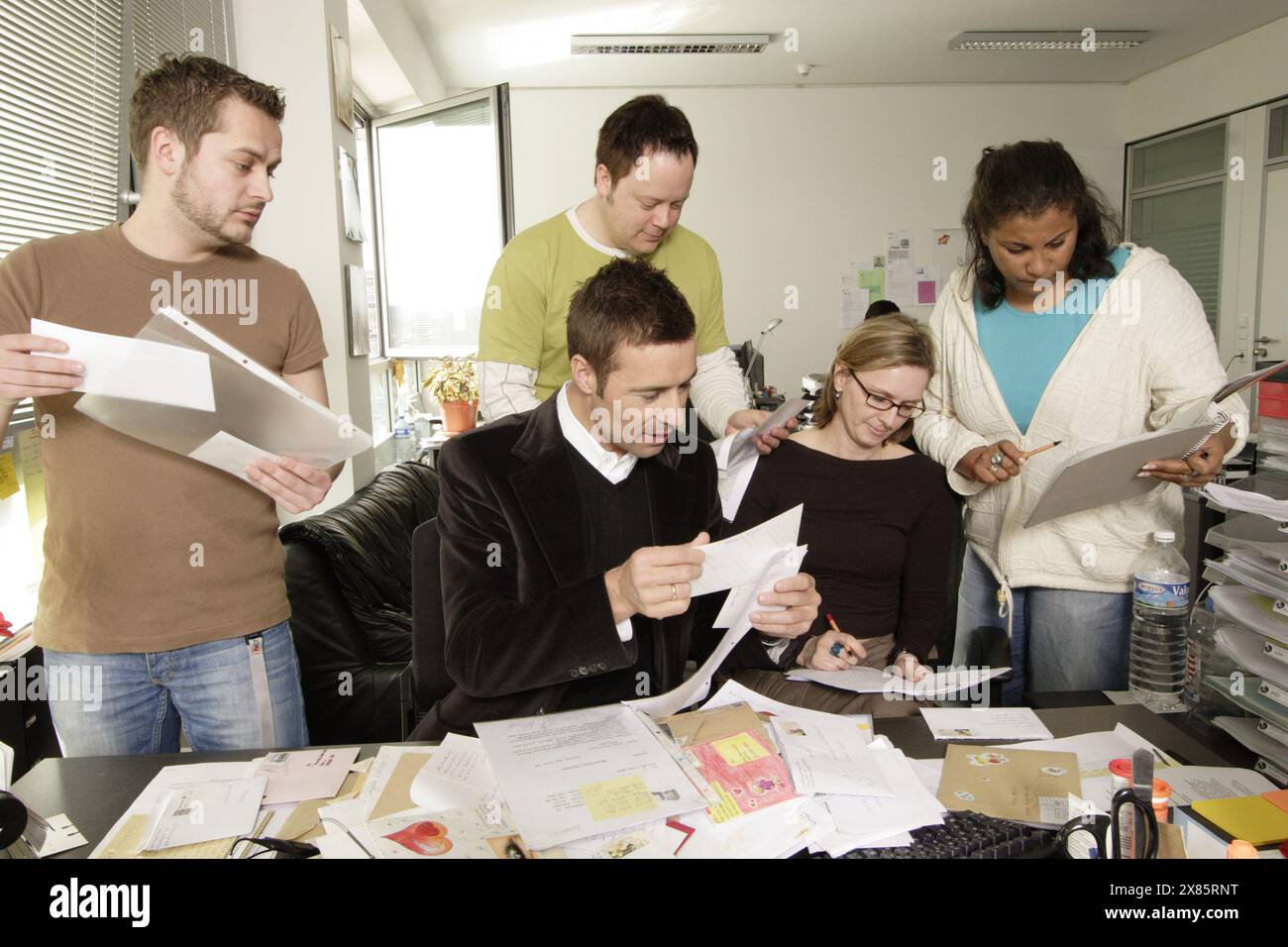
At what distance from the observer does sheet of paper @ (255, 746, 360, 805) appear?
115cm

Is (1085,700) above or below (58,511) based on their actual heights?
below

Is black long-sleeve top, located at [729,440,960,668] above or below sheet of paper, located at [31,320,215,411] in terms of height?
below

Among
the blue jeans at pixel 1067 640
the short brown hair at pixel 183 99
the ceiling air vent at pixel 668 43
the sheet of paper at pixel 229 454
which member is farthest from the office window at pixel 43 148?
the ceiling air vent at pixel 668 43

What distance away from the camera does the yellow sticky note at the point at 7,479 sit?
6.41ft

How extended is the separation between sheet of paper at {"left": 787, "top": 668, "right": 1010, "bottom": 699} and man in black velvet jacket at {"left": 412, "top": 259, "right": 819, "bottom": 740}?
7.9 inches

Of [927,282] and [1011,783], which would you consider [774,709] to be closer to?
[1011,783]

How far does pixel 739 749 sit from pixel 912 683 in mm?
528

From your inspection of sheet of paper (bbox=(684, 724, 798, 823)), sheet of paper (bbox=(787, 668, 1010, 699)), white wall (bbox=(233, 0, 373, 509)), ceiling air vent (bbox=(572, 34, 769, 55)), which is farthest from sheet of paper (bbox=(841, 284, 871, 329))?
sheet of paper (bbox=(684, 724, 798, 823))

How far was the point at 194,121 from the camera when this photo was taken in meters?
1.52

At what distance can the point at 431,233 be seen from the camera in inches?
179

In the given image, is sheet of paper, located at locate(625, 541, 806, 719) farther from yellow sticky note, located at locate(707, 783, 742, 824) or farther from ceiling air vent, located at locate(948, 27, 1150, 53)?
ceiling air vent, located at locate(948, 27, 1150, 53)
